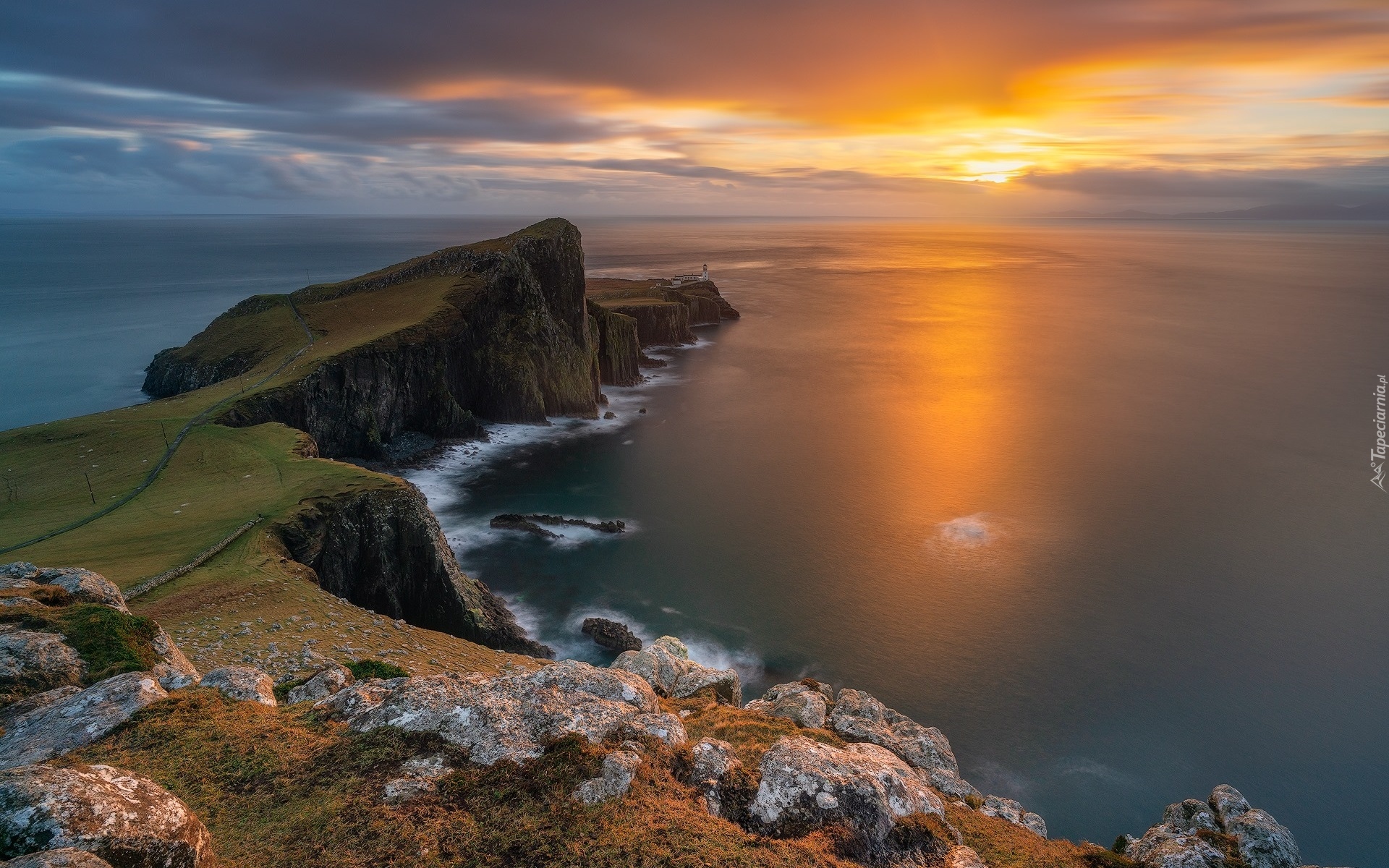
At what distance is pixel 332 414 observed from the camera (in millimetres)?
71438

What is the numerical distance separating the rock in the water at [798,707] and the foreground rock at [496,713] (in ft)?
26.0

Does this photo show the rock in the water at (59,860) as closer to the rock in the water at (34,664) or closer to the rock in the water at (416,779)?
the rock in the water at (416,779)

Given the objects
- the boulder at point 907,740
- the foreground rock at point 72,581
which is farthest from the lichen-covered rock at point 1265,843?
the foreground rock at point 72,581

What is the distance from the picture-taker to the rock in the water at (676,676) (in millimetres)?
27922

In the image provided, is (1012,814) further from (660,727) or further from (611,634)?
(611,634)

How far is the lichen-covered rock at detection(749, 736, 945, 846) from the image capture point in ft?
50.3

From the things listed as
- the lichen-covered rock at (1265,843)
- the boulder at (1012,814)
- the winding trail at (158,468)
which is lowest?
the boulder at (1012,814)

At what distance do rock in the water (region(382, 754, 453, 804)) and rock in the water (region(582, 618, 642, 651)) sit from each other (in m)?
30.2

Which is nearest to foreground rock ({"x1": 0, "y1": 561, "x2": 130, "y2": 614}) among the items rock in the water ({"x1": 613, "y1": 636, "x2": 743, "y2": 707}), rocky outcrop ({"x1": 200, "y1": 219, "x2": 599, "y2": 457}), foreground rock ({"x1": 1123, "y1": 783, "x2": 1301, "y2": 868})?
rock in the water ({"x1": 613, "y1": 636, "x2": 743, "y2": 707})

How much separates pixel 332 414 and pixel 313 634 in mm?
49244

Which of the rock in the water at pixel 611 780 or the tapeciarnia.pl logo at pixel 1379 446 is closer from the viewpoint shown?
the rock in the water at pixel 611 780

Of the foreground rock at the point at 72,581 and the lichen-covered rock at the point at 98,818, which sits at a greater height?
the lichen-covered rock at the point at 98,818

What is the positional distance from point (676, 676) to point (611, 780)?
13645mm

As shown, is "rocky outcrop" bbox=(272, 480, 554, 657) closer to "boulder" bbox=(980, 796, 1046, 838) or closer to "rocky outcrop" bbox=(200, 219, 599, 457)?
"boulder" bbox=(980, 796, 1046, 838)
